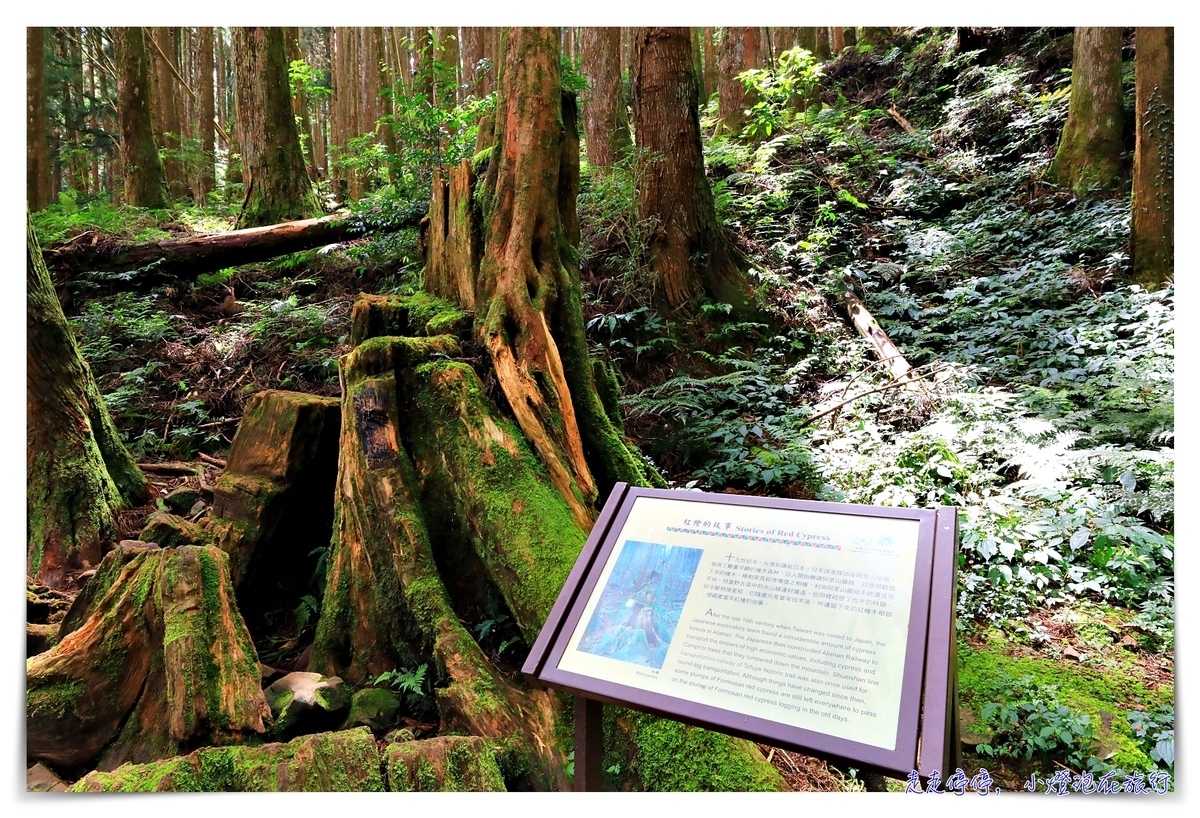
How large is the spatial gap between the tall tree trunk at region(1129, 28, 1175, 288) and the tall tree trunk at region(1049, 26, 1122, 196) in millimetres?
1543

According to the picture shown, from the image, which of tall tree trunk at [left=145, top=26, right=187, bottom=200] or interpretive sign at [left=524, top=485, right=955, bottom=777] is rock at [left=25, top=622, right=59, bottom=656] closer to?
interpretive sign at [left=524, top=485, right=955, bottom=777]

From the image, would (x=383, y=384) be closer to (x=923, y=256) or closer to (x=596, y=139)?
(x=923, y=256)

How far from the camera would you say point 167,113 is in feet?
52.3

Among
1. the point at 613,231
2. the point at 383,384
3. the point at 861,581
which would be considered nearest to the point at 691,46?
the point at 613,231

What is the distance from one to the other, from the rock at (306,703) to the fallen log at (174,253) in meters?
4.93

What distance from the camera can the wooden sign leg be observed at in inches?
75.5

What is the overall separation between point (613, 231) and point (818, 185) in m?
3.12

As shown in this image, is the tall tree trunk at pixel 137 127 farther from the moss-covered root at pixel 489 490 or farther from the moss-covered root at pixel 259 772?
the moss-covered root at pixel 259 772

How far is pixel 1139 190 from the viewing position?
590cm

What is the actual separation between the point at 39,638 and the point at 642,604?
9.88 feet

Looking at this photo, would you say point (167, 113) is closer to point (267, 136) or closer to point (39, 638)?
point (267, 136)

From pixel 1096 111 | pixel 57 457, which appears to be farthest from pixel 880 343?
pixel 57 457

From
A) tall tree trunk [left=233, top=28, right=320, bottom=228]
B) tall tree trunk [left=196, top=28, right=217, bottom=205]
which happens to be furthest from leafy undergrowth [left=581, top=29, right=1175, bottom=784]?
tall tree trunk [left=196, top=28, right=217, bottom=205]

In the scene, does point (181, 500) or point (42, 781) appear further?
point (181, 500)
